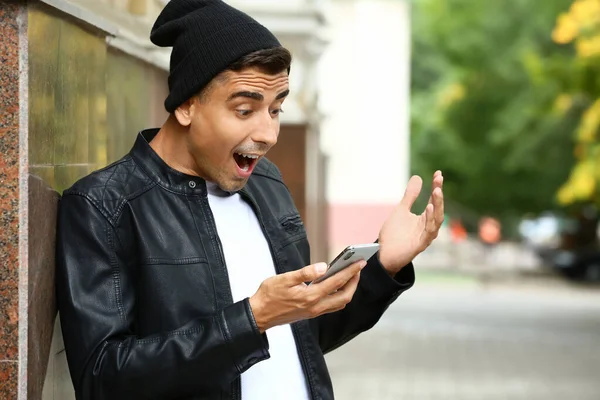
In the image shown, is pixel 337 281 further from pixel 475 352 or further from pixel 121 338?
pixel 475 352

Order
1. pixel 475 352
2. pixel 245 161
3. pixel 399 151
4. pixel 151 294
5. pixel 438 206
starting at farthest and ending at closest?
1. pixel 399 151
2. pixel 475 352
3. pixel 438 206
4. pixel 245 161
5. pixel 151 294

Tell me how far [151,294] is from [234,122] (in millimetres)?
400

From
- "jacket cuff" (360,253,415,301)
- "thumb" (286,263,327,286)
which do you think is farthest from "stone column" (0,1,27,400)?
"jacket cuff" (360,253,415,301)

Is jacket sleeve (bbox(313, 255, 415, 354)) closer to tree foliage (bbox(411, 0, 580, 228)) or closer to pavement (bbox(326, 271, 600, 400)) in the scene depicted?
pavement (bbox(326, 271, 600, 400))

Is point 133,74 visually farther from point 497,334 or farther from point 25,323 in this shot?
point 497,334

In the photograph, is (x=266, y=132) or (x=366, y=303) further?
(x=366, y=303)

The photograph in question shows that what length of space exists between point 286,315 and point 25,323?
585 mm

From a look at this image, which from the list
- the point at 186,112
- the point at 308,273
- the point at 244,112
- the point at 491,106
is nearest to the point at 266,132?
the point at 244,112

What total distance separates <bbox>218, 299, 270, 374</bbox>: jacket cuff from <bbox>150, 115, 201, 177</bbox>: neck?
399 mm

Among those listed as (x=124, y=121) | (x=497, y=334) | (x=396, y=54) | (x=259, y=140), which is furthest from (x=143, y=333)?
(x=396, y=54)

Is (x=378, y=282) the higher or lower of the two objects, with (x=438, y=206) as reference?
lower

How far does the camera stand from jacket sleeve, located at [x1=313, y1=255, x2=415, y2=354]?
3137 mm

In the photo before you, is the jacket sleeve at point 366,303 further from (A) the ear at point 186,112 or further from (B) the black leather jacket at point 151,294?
(A) the ear at point 186,112

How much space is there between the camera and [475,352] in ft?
51.1
